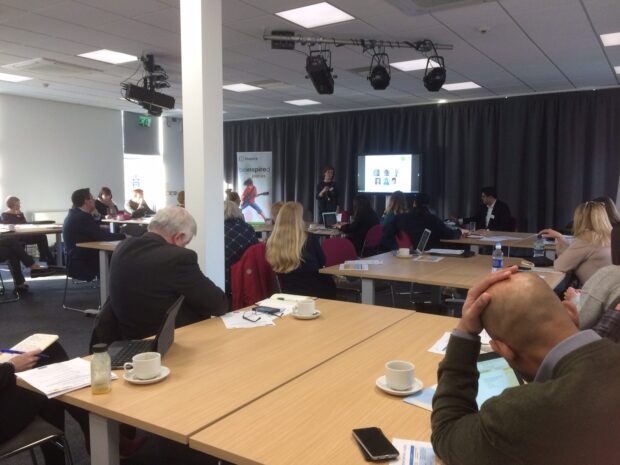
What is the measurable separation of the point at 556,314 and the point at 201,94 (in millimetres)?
2527

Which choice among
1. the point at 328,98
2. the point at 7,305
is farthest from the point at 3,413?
the point at 328,98

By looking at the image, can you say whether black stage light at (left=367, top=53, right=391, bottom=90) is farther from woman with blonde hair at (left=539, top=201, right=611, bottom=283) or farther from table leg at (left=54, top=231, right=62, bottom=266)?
table leg at (left=54, top=231, right=62, bottom=266)

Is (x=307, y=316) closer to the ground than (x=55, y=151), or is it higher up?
closer to the ground

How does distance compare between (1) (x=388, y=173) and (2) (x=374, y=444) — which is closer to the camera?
(2) (x=374, y=444)

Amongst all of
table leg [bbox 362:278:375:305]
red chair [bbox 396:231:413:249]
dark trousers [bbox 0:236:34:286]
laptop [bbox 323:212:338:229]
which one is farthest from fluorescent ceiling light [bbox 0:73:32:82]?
table leg [bbox 362:278:375:305]

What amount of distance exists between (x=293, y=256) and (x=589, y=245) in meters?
2.02

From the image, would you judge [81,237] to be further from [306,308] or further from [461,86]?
[461,86]

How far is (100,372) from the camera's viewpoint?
5.18 ft

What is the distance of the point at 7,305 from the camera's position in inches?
230

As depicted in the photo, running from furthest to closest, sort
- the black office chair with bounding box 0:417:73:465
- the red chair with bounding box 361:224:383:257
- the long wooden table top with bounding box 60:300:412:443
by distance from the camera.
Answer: the red chair with bounding box 361:224:383:257, the black office chair with bounding box 0:417:73:465, the long wooden table top with bounding box 60:300:412:443

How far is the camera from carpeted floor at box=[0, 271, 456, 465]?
252 centimetres

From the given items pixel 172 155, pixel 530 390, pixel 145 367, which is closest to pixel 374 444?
pixel 530 390

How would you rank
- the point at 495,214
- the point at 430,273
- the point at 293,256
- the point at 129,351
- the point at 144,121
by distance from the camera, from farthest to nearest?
the point at 144,121
the point at 495,214
the point at 430,273
the point at 293,256
the point at 129,351

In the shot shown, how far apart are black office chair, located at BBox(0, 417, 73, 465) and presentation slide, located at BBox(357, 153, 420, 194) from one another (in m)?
8.19
